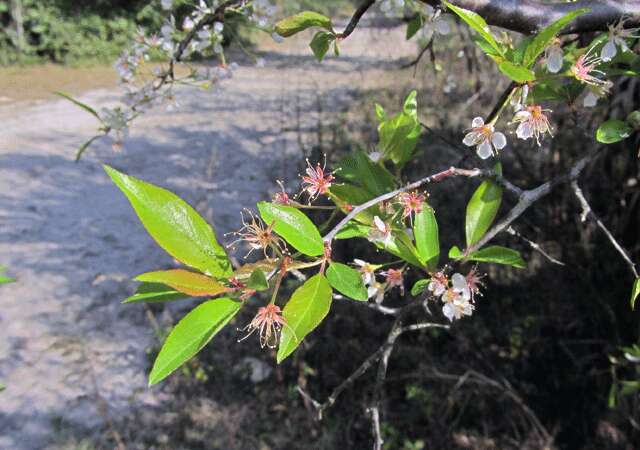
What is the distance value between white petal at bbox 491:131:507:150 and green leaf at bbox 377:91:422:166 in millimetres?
115

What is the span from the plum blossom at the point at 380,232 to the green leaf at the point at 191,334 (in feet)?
0.46

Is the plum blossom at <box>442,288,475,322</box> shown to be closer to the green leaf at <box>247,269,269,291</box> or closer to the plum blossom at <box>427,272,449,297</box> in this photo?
the plum blossom at <box>427,272,449,297</box>

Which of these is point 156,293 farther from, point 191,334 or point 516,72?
point 516,72

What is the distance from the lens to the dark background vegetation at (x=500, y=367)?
64.0 inches

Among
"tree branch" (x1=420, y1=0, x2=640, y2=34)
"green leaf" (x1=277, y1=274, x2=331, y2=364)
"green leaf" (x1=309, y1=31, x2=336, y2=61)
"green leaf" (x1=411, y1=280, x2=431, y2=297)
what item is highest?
"tree branch" (x1=420, y1=0, x2=640, y2=34)

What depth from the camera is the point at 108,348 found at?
226cm

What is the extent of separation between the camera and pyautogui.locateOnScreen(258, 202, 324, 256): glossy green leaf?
16.0 inches

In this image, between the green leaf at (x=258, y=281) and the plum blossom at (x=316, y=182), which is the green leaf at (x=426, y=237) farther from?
the green leaf at (x=258, y=281)

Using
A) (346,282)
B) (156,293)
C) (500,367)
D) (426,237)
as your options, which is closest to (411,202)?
(426,237)

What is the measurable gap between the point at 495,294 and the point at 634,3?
5.78ft

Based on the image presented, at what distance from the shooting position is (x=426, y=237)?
516 mm

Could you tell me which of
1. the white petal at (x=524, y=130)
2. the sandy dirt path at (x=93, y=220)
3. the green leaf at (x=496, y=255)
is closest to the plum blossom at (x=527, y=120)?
the white petal at (x=524, y=130)

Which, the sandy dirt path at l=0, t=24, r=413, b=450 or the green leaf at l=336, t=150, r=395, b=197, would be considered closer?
the green leaf at l=336, t=150, r=395, b=197

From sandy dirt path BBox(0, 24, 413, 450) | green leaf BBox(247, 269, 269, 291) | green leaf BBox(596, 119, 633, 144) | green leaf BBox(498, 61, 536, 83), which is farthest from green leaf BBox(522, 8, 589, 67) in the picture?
sandy dirt path BBox(0, 24, 413, 450)
